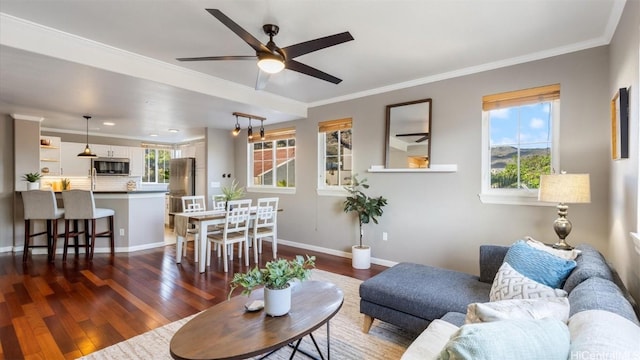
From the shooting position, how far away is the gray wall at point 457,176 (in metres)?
2.82

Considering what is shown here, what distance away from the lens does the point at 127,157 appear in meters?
7.60

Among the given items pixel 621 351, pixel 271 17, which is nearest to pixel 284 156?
pixel 271 17

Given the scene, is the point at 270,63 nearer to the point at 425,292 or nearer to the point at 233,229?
the point at 425,292

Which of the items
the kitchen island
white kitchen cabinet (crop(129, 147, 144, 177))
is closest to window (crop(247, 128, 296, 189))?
the kitchen island

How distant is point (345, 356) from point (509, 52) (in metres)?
3.26

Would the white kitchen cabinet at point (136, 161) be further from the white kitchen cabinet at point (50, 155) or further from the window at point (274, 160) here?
the window at point (274, 160)

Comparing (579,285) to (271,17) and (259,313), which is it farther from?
(271,17)

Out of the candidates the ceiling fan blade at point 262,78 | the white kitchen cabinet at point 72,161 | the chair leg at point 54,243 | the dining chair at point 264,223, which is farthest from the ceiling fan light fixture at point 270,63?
the white kitchen cabinet at point 72,161

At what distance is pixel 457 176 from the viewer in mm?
3629

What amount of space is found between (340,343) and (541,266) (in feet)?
4.80

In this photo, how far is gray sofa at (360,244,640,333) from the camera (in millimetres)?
1612

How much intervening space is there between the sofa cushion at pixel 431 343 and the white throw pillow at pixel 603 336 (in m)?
0.58

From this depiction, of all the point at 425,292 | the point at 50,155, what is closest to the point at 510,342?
the point at 425,292

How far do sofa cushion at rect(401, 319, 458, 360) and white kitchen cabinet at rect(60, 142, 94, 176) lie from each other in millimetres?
8001
